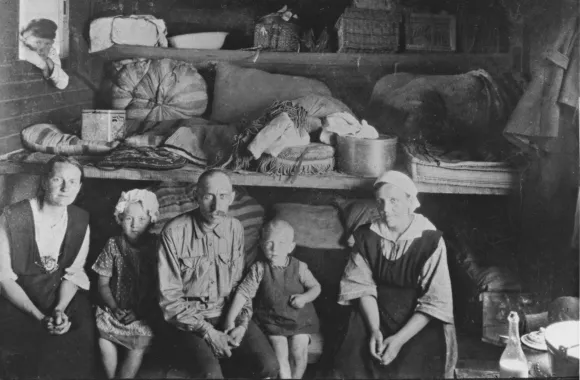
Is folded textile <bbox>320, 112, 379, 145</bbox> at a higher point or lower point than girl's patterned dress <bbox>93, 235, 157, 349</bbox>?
higher

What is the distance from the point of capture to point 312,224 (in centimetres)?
325

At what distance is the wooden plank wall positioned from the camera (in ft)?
10.0

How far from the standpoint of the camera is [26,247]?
10.4 feet

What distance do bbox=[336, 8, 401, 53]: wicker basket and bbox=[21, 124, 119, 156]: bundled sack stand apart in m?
1.29

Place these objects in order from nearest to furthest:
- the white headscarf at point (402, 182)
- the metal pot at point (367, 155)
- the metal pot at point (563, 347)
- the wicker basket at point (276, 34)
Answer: the metal pot at point (563, 347) → the white headscarf at point (402, 182) → the metal pot at point (367, 155) → the wicker basket at point (276, 34)

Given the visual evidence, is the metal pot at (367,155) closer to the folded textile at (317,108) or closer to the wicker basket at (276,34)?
the folded textile at (317,108)

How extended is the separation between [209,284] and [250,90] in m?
1.03

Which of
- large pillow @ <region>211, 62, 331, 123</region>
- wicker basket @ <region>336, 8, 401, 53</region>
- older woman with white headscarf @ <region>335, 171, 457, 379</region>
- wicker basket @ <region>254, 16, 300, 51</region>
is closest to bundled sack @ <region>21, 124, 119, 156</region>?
large pillow @ <region>211, 62, 331, 123</region>

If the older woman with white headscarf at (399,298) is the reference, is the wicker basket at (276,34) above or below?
above

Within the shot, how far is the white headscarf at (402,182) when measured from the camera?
2.97m

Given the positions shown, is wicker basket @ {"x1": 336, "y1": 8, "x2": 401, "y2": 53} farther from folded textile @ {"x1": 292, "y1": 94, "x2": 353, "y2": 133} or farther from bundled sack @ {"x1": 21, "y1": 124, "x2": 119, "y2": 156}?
bundled sack @ {"x1": 21, "y1": 124, "x2": 119, "y2": 156}

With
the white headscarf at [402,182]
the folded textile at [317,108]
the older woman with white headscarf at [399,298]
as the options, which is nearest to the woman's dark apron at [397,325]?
the older woman with white headscarf at [399,298]

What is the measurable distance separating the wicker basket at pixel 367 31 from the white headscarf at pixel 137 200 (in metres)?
1.23

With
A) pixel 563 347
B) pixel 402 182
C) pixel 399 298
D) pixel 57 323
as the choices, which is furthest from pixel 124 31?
pixel 563 347
